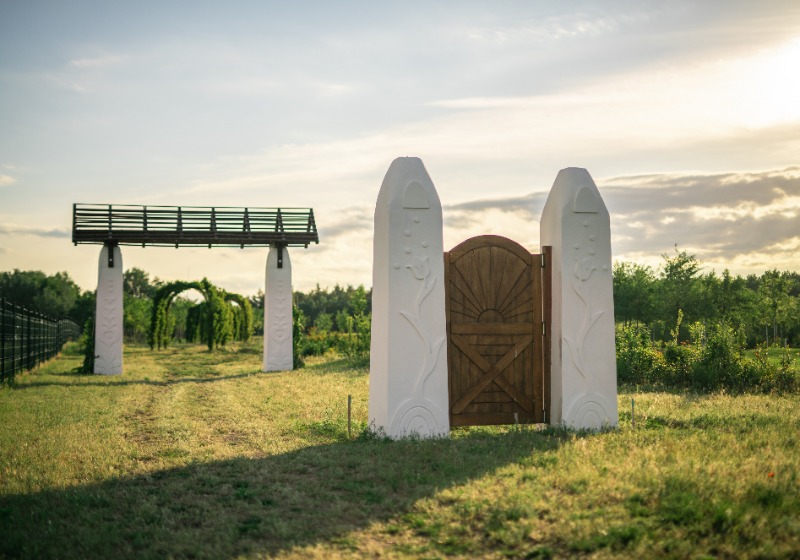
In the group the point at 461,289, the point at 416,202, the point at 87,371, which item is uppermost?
the point at 416,202

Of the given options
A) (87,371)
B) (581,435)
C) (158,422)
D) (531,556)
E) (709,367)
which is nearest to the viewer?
(531,556)

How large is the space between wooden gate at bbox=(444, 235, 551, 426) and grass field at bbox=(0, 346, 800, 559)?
0.58 metres

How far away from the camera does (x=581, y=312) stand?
11.6 metres

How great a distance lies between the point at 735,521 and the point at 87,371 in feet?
74.9

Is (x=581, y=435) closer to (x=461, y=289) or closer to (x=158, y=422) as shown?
(x=461, y=289)

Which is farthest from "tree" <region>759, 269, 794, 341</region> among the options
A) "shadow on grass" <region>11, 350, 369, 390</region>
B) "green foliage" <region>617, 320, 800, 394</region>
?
"shadow on grass" <region>11, 350, 369, 390</region>

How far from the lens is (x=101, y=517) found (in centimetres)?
706

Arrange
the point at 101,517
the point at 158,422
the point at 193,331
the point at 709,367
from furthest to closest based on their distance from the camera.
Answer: the point at 193,331 < the point at 709,367 < the point at 158,422 < the point at 101,517

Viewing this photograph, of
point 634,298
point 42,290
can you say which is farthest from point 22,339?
point 42,290

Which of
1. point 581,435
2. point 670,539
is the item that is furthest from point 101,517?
point 581,435

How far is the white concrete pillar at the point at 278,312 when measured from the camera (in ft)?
84.0

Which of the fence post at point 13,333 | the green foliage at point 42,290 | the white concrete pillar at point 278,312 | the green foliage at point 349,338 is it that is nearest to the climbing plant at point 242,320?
the green foliage at point 349,338

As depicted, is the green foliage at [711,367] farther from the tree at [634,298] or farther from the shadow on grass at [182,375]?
the tree at [634,298]

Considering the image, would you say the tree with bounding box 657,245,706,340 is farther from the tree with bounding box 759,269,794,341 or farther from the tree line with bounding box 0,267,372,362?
the tree line with bounding box 0,267,372,362
